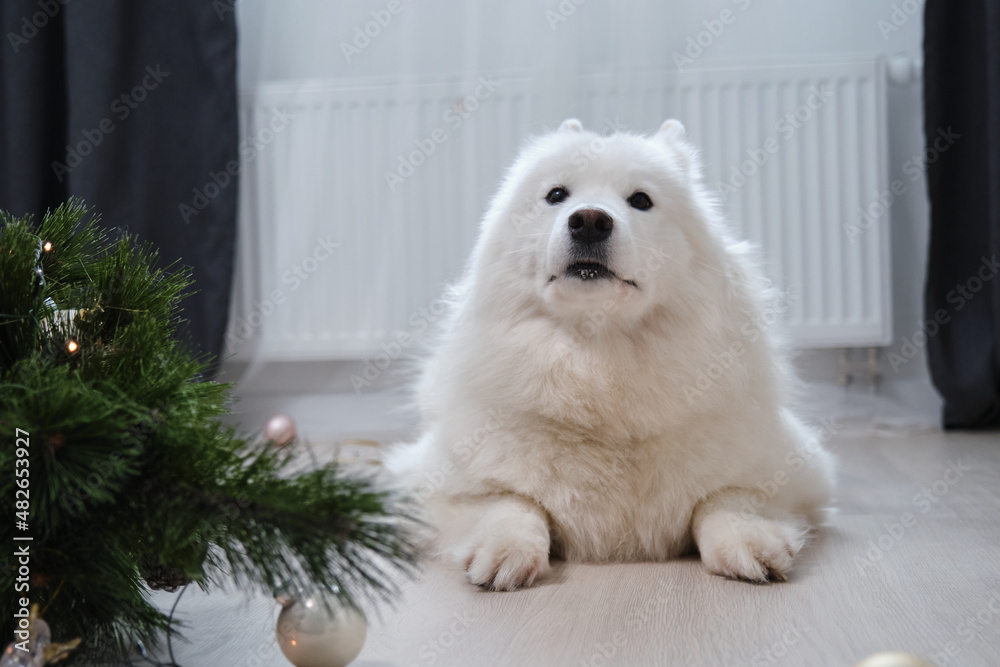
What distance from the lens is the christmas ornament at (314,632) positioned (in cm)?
117

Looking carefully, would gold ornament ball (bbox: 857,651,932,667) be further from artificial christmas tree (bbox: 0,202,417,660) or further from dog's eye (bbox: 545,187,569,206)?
dog's eye (bbox: 545,187,569,206)

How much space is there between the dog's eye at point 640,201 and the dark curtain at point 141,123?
2.38 m

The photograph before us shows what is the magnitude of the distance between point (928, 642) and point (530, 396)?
0.87m

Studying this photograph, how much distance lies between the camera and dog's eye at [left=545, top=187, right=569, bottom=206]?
2.04m

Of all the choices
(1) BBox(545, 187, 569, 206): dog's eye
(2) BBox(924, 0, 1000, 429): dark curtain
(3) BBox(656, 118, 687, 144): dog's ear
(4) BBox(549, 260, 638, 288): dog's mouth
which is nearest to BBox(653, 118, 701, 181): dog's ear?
(3) BBox(656, 118, 687, 144): dog's ear

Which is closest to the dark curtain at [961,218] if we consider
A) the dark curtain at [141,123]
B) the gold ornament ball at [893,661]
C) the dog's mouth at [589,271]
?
the dog's mouth at [589,271]

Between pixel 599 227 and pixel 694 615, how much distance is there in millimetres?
793

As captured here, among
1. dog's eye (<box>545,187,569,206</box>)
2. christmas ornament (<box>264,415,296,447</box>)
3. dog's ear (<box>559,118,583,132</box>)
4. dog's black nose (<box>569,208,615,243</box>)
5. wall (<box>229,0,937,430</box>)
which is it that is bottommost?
christmas ornament (<box>264,415,296,447</box>)

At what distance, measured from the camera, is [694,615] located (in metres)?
1.54

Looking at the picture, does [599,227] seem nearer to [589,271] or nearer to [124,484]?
[589,271]

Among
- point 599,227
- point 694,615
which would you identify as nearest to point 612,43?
point 599,227

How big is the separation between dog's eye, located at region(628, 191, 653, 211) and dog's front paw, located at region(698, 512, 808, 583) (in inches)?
27.8

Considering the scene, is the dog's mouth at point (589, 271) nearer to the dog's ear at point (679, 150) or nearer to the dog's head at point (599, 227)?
the dog's head at point (599, 227)

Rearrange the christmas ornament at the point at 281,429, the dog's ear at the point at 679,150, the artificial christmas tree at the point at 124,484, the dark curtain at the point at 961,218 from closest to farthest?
the artificial christmas tree at the point at 124,484 < the dog's ear at the point at 679,150 < the christmas ornament at the point at 281,429 < the dark curtain at the point at 961,218
